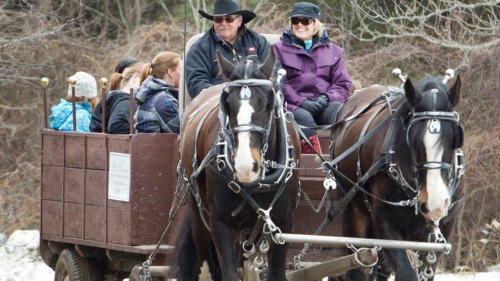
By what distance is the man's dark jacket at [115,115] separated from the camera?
805 cm

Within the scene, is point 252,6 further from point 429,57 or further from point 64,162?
point 64,162

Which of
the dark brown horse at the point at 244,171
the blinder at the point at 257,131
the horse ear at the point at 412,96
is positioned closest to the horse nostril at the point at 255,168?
the dark brown horse at the point at 244,171

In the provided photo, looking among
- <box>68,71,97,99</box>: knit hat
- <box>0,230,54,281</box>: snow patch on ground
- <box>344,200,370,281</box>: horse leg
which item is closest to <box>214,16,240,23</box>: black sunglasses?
<box>344,200,370,281</box>: horse leg

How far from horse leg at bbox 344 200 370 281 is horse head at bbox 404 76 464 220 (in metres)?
1.27

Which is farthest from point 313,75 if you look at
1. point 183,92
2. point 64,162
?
point 64,162

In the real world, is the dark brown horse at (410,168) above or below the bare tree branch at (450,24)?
below

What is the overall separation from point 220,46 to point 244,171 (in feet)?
7.35

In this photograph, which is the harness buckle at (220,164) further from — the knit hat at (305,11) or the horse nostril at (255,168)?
the knit hat at (305,11)

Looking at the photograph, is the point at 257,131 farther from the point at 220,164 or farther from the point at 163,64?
the point at 163,64

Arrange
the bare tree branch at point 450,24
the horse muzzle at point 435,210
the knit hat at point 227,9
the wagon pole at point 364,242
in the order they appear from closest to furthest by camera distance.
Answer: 1. the horse muzzle at point 435,210
2. the wagon pole at point 364,242
3. the knit hat at point 227,9
4. the bare tree branch at point 450,24

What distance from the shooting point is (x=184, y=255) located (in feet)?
23.4

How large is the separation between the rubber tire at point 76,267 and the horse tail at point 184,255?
1.40m

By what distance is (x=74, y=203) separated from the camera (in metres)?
8.25

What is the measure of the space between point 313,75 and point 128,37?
9212 millimetres
